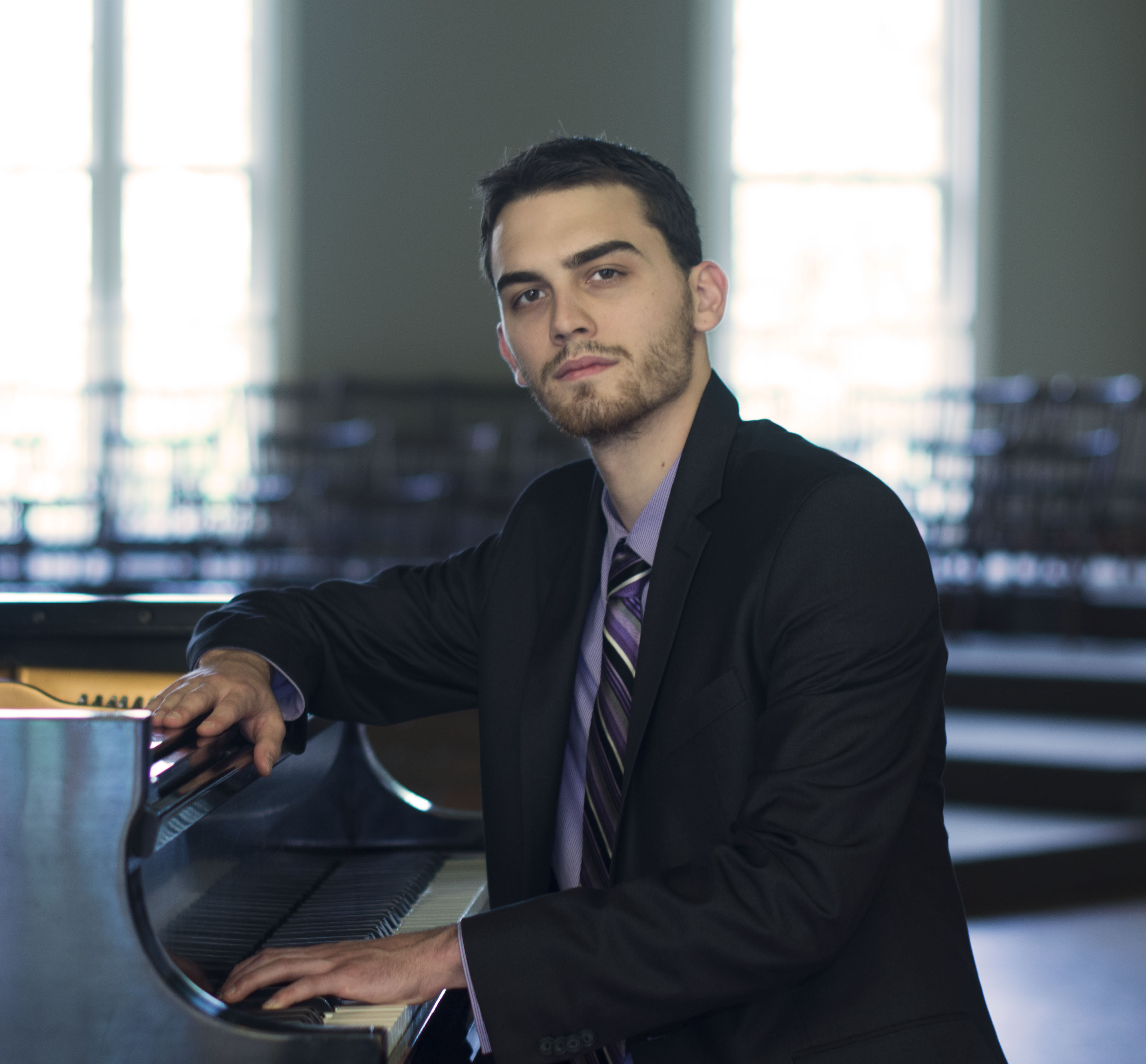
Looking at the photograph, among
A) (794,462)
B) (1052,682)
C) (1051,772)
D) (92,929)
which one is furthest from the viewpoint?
(1052,682)

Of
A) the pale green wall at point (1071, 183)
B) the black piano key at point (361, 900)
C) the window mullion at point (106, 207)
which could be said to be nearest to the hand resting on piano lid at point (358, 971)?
the black piano key at point (361, 900)

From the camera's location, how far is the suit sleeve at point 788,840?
35.9 inches

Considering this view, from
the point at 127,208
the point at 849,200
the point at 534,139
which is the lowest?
the point at 127,208

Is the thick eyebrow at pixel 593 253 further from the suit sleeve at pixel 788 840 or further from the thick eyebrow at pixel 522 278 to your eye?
the suit sleeve at pixel 788 840

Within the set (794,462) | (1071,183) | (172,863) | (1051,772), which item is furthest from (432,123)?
(172,863)

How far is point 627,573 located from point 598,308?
0.27 meters

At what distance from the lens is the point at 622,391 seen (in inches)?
50.1

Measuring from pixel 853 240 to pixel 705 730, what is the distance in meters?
7.43

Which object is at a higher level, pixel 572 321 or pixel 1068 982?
pixel 572 321

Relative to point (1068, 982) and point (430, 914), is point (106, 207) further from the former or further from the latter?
point (430, 914)

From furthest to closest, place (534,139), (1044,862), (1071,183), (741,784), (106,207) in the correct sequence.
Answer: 1. (106,207)
2. (1071,183)
3. (534,139)
4. (1044,862)
5. (741,784)

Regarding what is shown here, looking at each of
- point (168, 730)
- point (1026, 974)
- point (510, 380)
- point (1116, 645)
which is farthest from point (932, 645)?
point (510, 380)

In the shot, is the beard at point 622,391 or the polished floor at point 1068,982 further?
the polished floor at point 1068,982

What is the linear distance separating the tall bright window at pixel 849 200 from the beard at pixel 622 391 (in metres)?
6.66
